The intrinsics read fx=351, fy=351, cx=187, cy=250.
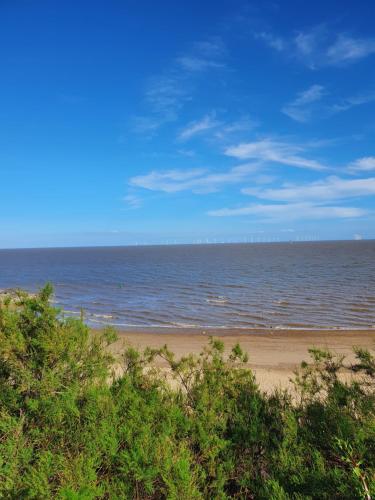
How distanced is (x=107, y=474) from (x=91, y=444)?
40 centimetres

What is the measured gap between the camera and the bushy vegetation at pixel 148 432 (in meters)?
3.92

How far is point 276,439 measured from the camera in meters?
4.95

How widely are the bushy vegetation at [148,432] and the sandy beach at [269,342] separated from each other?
1085 cm

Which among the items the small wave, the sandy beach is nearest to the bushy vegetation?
the sandy beach

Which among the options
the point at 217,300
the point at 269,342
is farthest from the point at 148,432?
the point at 217,300

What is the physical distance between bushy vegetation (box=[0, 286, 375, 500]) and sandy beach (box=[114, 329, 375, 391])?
10.9m

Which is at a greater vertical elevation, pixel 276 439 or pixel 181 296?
pixel 276 439

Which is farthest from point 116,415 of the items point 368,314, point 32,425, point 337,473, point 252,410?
point 368,314

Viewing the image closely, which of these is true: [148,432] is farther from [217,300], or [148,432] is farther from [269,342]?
[217,300]

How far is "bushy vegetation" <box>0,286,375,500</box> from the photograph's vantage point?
3924mm

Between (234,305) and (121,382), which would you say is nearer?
(121,382)

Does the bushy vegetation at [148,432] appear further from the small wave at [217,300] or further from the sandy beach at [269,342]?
the small wave at [217,300]

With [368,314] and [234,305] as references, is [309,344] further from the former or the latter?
[234,305]

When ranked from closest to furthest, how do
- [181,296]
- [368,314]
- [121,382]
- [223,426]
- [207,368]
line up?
[223,426] → [121,382] → [207,368] → [368,314] → [181,296]
